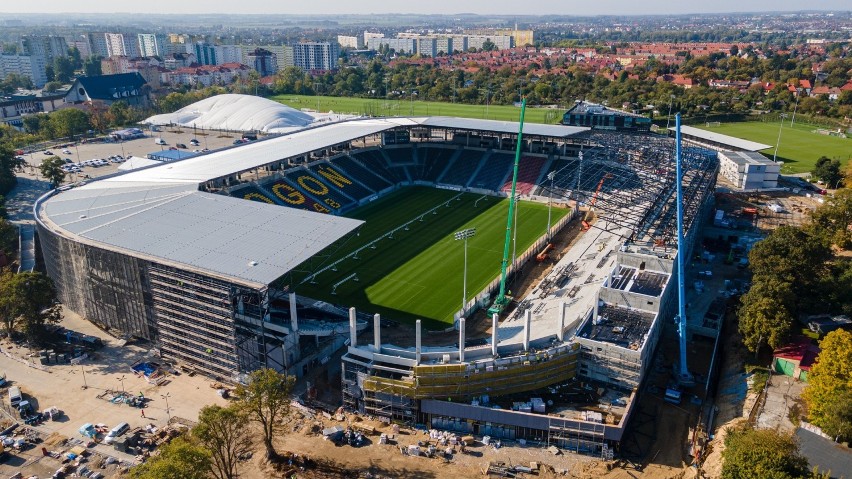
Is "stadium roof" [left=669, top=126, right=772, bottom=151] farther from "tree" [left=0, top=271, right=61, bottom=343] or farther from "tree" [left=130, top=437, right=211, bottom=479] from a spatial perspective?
"tree" [left=0, top=271, right=61, bottom=343]

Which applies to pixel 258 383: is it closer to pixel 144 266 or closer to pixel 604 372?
pixel 144 266

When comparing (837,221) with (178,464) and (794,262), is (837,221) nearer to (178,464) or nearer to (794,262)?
(794,262)

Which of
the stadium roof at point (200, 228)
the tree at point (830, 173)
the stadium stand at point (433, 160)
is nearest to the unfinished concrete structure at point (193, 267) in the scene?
the stadium roof at point (200, 228)

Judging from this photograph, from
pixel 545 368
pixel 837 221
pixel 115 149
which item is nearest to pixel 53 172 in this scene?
pixel 115 149

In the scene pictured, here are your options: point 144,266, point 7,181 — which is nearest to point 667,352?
point 144,266

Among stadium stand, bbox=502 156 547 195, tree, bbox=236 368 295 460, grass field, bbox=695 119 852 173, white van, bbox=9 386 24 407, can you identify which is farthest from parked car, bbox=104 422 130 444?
grass field, bbox=695 119 852 173

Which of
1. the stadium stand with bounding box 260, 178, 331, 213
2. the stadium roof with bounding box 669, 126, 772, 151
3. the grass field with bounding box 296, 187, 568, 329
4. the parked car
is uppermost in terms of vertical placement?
the stadium roof with bounding box 669, 126, 772, 151

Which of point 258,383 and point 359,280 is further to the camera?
point 359,280
